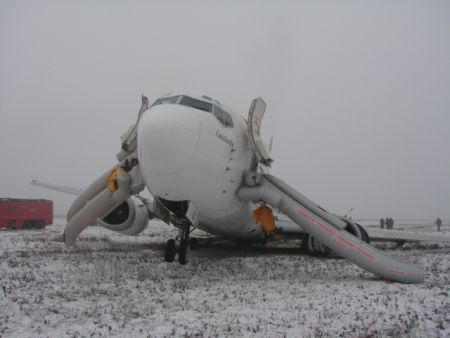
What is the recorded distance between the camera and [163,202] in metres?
8.32

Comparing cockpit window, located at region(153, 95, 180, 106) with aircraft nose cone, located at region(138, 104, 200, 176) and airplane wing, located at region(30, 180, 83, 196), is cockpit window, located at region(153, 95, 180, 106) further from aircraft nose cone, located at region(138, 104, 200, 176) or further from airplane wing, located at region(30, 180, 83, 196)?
airplane wing, located at region(30, 180, 83, 196)

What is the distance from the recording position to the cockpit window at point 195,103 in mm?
7871

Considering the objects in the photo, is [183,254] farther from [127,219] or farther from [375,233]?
[375,233]

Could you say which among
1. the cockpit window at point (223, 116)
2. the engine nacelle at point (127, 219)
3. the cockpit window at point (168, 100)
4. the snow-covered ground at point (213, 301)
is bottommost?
the snow-covered ground at point (213, 301)

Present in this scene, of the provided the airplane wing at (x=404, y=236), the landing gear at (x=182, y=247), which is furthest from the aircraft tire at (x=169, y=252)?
the airplane wing at (x=404, y=236)

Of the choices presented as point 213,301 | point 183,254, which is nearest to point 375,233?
point 183,254

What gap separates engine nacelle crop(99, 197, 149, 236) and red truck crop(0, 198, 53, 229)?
20107 millimetres

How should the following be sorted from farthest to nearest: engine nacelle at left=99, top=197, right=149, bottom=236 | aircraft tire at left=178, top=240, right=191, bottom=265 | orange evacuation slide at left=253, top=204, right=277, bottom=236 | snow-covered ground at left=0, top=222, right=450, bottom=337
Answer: engine nacelle at left=99, top=197, right=149, bottom=236 < orange evacuation slide at left=253, top=204, right=277, bottom=236 < aircraft tire at left=178, top=240, right=191, bottom=265 < snow-covered ground at left=0, top=222, right=450, bottom=337

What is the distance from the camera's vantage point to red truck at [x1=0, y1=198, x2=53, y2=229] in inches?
1133

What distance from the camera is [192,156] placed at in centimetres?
713

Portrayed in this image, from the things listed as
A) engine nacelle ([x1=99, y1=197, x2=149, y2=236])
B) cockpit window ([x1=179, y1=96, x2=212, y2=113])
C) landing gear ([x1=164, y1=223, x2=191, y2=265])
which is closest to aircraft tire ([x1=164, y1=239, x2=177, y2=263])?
landing gear ([x1=164, y1=223, x2=191, y2=265])

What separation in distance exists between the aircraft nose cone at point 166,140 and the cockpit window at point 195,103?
0.61 metres

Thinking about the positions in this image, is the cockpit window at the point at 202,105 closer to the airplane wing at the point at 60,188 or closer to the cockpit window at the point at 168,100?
the cockpit window at the point at 168,100

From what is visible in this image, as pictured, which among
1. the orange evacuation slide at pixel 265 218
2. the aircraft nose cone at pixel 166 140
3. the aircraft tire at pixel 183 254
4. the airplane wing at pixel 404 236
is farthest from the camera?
the airplane wing at pixel 404 236
